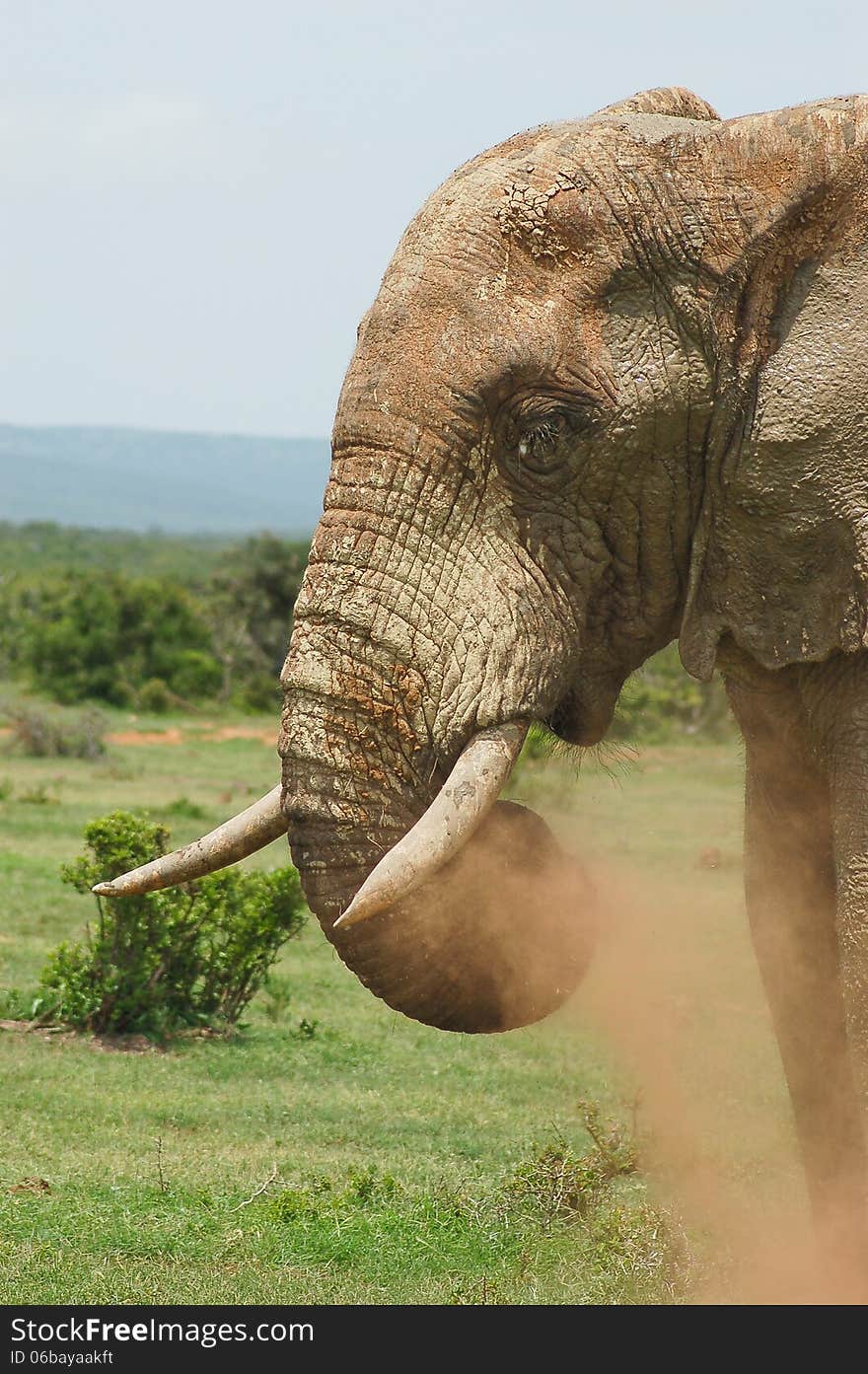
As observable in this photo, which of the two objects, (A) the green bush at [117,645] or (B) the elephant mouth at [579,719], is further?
(A) the green bush at [117,645]

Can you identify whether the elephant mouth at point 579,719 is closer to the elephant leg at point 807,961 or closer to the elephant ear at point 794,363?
the elephant leg at point 807,961

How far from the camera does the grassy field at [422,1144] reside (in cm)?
477

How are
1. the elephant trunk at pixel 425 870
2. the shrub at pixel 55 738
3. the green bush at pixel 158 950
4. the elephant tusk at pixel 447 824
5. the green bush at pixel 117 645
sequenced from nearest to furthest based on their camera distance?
the elephant tusk at pixel 447 824
the elephant trunk at pixel 425 870
the green bush at pixel 158 950
the shrub at pixel 55 738
the green bush at pixel 117 645

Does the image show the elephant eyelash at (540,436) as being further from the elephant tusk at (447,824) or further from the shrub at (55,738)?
the shrub at (55,738)

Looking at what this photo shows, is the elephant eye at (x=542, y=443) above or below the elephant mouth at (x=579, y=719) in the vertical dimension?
above

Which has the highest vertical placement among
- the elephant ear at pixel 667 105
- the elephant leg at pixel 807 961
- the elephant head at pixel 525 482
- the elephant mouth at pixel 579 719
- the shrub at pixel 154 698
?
the elephant ear at pixel 667 105

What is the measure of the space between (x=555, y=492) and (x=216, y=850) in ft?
3.21

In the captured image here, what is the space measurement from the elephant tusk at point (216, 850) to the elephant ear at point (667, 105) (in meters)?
1.55

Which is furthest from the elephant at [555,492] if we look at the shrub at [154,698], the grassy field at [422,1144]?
the shrub at [154,698]

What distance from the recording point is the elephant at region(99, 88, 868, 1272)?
3479 millimetres

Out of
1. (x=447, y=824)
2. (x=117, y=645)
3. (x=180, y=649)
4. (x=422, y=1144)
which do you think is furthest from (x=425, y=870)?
(x=180, y=649)

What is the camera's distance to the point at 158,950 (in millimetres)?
7832

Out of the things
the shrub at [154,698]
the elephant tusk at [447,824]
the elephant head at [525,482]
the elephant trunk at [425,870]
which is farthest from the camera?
the shrub at [154,698]

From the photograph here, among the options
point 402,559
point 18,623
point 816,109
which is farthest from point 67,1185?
point 18,623
